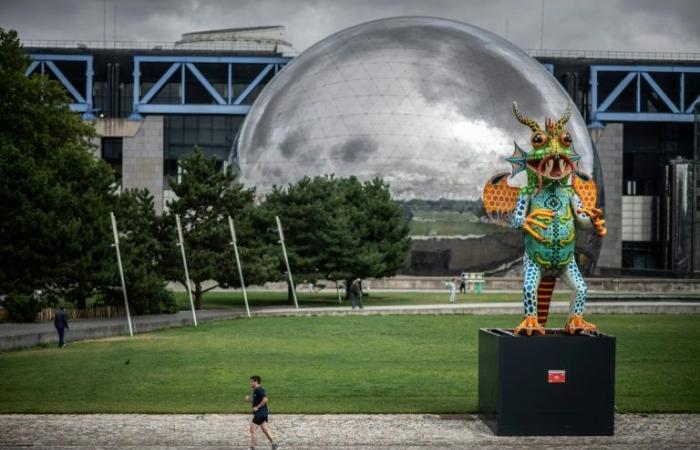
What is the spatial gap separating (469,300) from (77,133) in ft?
60.7

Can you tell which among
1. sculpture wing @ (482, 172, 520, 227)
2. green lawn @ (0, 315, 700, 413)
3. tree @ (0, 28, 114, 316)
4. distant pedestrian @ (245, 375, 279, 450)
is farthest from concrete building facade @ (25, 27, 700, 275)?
distant pedestrian @ (245, 375, 279, 450)

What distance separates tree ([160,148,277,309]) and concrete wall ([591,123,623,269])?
38.3 metres

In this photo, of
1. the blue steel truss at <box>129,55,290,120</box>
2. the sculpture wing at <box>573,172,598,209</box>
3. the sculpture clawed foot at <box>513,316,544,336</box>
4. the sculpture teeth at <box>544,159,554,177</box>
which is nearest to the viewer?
the sculpture clawed foot at <box>513,316,544,336</box>

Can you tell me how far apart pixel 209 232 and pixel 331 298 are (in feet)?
34.0

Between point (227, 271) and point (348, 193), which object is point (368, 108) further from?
point (227, 271)

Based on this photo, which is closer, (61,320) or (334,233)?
(61,320)

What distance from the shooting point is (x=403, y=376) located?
926 inches

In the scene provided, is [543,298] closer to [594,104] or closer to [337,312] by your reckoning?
[337,312]

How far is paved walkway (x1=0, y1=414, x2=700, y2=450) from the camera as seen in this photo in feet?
54.9

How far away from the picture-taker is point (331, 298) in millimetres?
51938

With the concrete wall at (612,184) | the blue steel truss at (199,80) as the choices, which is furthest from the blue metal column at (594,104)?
the blue steel truss at (199,80)

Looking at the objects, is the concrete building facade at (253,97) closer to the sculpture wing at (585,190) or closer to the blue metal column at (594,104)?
the blue metal column at (594,104)

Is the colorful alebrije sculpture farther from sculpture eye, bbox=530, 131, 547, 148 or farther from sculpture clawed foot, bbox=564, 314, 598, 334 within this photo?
sculpture clawed foot, bbox=564, 314, 598, 334

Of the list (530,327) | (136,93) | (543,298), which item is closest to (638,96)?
(136,93)
